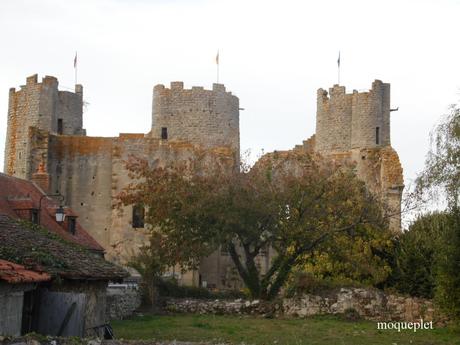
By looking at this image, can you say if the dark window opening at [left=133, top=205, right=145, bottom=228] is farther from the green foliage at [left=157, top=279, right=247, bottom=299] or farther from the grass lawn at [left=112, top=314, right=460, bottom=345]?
the grass lawn at [left=112, top=314, right=460, bottom=345]

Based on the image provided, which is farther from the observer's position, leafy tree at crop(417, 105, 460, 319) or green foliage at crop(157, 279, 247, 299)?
green foliage at crop(157, 279, 247, 299)

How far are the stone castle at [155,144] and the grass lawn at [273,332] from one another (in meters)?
15.7

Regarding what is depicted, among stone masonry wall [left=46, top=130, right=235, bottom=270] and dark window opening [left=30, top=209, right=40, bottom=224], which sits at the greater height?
stone masonry wall [left=46, top=130, right=235, bottom=270]

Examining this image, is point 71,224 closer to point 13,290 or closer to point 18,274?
point 13,290

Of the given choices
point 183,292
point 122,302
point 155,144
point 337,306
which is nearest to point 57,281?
point 122,302

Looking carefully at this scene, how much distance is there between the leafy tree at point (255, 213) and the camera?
3350cm

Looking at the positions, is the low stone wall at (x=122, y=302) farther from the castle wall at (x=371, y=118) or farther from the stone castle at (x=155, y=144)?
the castle wall at (x=371, y=118)

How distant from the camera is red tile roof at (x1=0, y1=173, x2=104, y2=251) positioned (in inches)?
1159

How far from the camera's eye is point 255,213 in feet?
110

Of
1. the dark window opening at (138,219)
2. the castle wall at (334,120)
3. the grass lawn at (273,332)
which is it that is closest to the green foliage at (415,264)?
the grass lawn at (273,332)

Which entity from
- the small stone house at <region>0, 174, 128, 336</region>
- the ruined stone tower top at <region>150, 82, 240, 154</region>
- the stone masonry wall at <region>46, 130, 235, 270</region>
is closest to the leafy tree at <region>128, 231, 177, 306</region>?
the small stone house at <region>0, 174, 128, 336</region>

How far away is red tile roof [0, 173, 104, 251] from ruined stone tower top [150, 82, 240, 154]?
2064 centimetres

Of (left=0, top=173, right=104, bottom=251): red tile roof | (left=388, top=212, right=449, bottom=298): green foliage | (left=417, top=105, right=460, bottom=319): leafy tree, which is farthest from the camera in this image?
(left=388, top=212, right=449, bottom=298): green foliage

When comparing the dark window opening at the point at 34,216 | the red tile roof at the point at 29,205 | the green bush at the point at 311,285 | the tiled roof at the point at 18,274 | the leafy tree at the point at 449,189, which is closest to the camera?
the tiled roof at the point at 18,274
